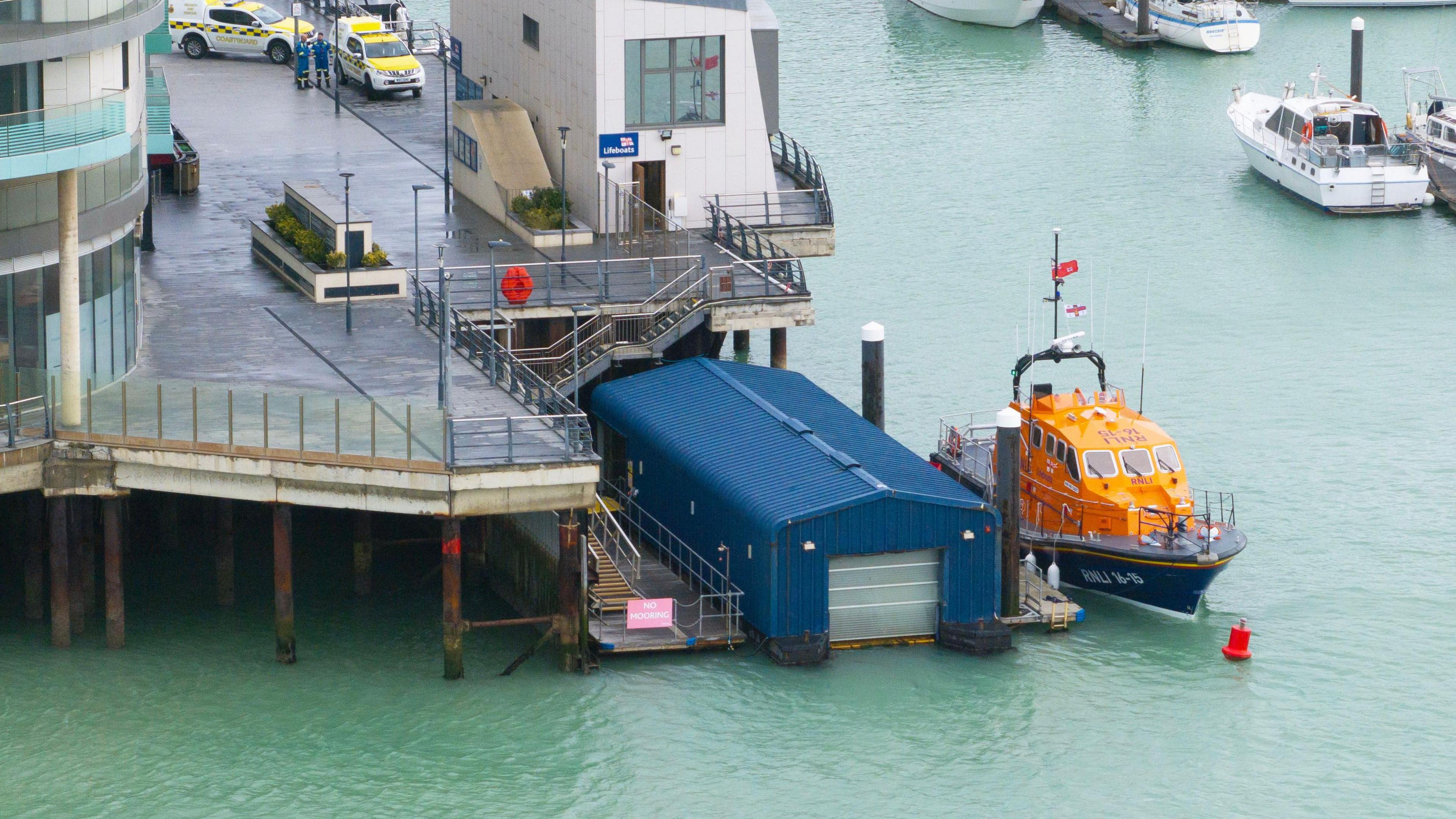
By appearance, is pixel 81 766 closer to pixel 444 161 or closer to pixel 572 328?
pixel 572 328

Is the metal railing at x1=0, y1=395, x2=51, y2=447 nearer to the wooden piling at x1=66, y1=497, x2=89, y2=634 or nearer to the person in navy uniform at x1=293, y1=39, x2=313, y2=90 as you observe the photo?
the wooden piling at x1=66, y1=497, x2=89, y2=634

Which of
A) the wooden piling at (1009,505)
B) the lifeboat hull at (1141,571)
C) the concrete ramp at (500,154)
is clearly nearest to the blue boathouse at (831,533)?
the wooden piling at (1009,505)

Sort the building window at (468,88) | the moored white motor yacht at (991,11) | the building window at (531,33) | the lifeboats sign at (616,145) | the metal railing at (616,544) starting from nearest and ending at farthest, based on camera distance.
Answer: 1. the metal railing at (616,544)
2. the lifeboats sign at (616,145)
3. the building window at (531,33)
4. the building window at (468,88)
5. the moored white motor yacht at (991,11)

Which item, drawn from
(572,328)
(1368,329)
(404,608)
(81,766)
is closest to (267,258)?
(572,328)

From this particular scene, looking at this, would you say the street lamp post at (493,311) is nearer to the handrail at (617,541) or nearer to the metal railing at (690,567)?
the handrail at (617,541)

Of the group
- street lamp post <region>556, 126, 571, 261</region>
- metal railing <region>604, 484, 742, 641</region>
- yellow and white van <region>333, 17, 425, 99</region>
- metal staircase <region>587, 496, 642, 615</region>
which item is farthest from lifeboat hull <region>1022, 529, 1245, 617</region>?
yellow and white van <region>333, 17, 425, 99</region>

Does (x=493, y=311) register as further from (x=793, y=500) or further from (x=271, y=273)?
(x=793, y=500)
